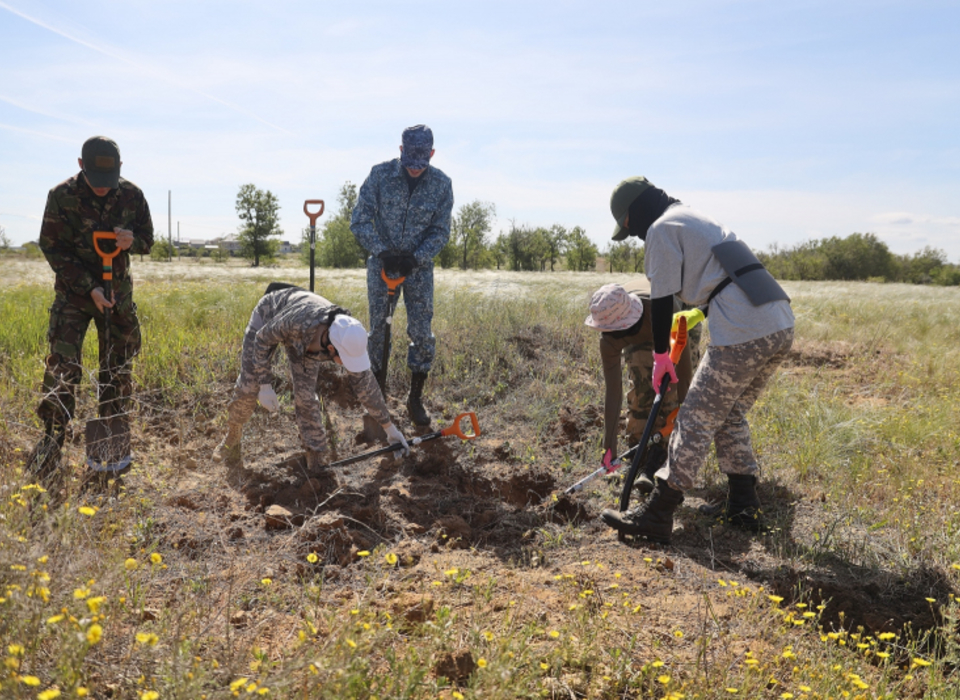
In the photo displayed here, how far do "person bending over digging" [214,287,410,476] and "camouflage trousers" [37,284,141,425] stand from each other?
0.69m

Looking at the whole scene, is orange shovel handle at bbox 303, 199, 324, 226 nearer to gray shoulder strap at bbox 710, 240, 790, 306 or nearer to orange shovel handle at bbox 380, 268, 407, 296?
orange shovel handle at bbox 380, 268, 407, 296

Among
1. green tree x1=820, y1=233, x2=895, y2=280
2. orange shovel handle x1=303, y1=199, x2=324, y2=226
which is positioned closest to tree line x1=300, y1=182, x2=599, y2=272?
green tree x1=820, y1=233, x2=895, y2=280

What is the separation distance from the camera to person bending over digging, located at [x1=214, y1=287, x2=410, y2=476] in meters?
3.24

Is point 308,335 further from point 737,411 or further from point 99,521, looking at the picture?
point 737,411

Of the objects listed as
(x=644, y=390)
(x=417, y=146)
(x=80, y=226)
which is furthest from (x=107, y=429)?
(x=644, y=390)

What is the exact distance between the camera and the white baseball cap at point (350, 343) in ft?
10.4

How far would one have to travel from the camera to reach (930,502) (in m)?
3.73

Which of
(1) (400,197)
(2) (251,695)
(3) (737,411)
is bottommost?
(2) (251,695)

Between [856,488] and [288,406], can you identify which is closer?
[856,488]

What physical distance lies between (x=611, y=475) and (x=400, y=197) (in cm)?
262

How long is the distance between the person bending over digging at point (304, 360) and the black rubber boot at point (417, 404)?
838 millimetres

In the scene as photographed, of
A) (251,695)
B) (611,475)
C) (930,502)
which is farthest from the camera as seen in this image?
(611,475)

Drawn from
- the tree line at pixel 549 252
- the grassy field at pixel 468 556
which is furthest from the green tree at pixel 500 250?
the grassy field at pixel 468 556

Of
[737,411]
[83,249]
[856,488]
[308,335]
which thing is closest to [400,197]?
[308,335]
